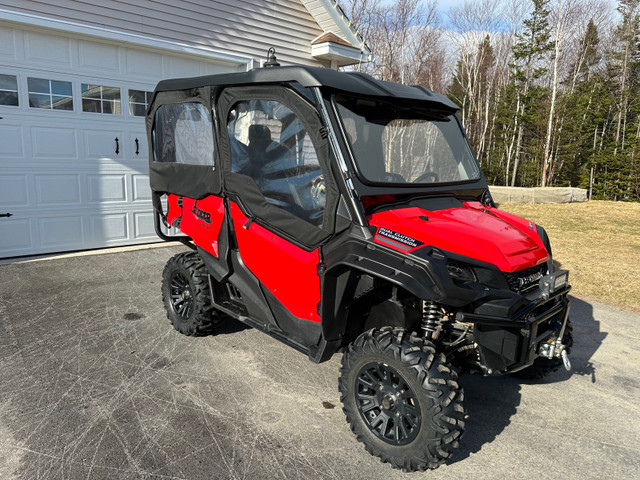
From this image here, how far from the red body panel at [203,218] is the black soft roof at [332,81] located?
959 millimetres

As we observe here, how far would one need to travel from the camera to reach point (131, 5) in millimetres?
7449

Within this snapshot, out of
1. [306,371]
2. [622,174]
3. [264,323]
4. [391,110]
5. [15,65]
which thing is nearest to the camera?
[391,110]

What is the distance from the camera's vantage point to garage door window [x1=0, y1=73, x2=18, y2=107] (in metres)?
6.63

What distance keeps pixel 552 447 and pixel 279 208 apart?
2297 mm

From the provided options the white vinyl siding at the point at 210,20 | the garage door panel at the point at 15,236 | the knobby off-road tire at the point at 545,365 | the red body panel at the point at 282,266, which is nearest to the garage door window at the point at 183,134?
the red body panel at the point at 282,266

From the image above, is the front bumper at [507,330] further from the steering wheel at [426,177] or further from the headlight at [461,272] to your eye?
Answer: the steering wheel at [426,177]

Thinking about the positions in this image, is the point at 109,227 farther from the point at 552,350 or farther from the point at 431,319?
the point at 552,350

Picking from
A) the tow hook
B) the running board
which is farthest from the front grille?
the running board

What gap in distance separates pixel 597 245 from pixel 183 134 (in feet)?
28.4

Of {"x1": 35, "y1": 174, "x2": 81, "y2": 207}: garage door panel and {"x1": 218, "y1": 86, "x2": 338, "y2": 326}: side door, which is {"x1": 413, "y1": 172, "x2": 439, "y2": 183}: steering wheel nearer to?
{"x1": 218, "y1": 86, "x2": 338, "y2": 326}: side door

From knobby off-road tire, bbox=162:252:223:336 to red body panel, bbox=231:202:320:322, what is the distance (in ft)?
2.42

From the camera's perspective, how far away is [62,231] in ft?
24.0

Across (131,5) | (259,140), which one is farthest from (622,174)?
(259,140)

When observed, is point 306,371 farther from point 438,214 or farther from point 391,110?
point 391,110
